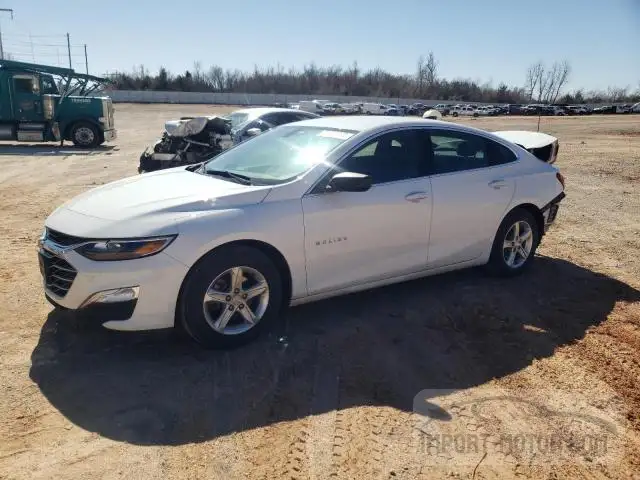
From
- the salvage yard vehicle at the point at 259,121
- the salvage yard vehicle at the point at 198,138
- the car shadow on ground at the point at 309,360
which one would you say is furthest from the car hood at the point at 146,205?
the salvage yard vehicle at the point at 198,138

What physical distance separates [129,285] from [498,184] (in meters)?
3.51

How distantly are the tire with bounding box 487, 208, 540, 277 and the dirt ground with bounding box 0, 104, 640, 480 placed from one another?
6.2 inches

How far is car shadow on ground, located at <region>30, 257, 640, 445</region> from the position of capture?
312 centimetres

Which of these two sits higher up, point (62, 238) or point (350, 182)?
point (350, 182)

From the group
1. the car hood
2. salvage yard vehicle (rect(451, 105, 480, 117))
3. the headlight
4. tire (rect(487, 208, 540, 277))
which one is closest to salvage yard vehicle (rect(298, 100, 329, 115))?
salvage yard vehicle (rect(451, 105, 480, 117))

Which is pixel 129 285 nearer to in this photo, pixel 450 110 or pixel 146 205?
pixel 146 205

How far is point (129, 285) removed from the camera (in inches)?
135

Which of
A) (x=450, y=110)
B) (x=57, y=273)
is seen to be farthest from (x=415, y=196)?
(x=450, y=110)

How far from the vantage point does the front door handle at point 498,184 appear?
5.13 metres

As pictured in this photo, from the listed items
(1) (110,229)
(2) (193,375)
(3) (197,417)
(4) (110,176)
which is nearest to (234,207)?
(1) (110,229)

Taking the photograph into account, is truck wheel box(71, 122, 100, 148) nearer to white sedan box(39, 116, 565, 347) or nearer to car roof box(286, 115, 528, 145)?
white sedan box(39, 116, 565, 347)

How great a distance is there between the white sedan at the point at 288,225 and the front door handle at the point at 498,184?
0.01 meters

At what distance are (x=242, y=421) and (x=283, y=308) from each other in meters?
1.20

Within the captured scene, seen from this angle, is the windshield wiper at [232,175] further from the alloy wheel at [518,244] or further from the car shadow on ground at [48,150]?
the car shadow on ground at [48,150]
